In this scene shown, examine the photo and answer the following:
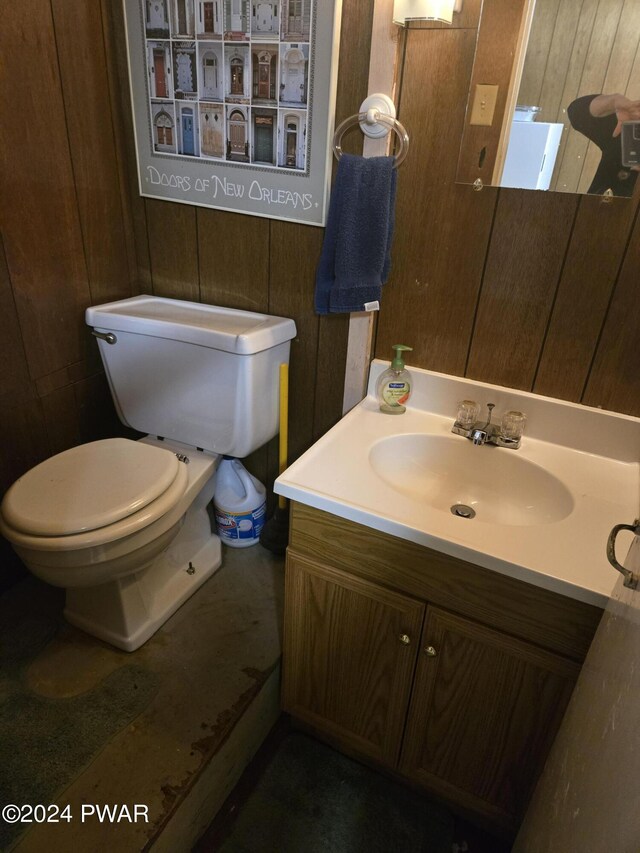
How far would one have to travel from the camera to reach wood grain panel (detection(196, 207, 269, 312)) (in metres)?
1.49

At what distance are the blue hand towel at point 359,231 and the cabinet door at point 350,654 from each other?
622 millimetres

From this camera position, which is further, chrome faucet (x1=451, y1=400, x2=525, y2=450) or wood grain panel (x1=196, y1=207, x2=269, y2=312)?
wood grain panel (x1=196, y1=207, x2=269, y2=312)

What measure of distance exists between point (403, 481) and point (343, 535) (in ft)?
0.86

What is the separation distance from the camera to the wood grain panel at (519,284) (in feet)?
3.72

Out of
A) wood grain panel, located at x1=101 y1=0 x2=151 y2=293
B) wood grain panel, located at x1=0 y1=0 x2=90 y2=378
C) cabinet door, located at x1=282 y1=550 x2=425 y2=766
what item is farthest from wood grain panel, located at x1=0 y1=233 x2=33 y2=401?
cabinet door, located at x1=282 y1=550 x2=425 y2=766

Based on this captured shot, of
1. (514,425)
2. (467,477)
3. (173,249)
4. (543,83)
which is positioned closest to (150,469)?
(173,249)

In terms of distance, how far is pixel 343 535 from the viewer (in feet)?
3.46

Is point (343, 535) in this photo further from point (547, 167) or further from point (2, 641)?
point (2, 641)

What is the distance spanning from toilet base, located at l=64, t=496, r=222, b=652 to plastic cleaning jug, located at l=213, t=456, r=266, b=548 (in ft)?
0.21

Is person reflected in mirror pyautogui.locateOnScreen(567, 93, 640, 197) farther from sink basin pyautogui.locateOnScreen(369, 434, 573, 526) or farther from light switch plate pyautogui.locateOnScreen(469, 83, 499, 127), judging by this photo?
sink basin pyautogui.locateOnScreen(369, 434, 573, 526)

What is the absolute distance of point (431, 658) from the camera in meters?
1.05

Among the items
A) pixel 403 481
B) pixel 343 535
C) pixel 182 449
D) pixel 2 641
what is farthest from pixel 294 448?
pixel 2 641

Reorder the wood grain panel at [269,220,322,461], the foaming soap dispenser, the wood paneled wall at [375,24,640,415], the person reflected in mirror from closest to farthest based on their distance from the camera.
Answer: the person reflected in mirror < the wood paneled wall at [375,24,640,415] < the foaming soap dispenser < the wood grain panel at [269,220,322,461]

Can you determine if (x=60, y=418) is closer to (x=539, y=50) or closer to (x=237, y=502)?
(x=237, y=502)
